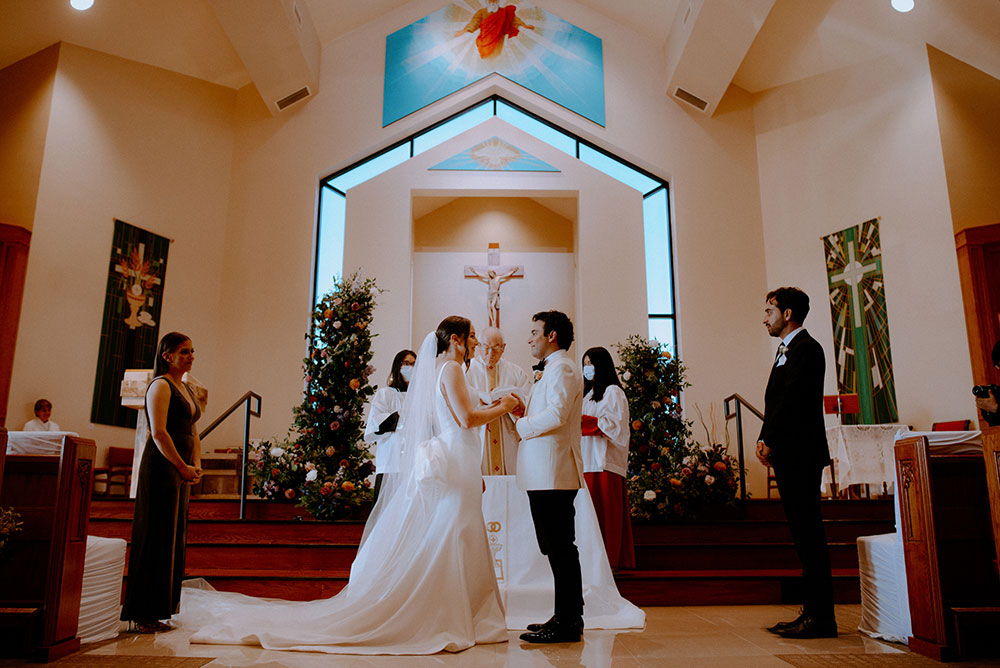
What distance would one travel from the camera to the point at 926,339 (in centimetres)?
788

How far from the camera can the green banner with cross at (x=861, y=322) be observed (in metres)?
8.28

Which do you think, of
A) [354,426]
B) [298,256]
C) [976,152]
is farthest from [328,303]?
[976,152]

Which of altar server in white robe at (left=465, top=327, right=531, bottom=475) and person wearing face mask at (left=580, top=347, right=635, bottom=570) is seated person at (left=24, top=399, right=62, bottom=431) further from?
person wearing face mask at (left=580, top=347, right=635, bottom=570)

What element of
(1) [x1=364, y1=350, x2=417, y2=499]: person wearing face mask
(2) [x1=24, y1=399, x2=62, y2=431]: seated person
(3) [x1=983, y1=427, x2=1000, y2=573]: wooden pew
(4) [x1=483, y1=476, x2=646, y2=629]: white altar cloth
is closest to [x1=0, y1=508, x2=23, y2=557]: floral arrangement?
(4) [x1=483, y1=476, x2=646, y2=629]: white altar cloth

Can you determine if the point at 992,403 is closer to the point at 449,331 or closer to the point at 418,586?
the point at 449,331

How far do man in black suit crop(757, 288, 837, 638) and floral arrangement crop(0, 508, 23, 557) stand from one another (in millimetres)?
3301

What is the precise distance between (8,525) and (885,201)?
8.58m

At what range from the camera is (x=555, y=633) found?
3.54m

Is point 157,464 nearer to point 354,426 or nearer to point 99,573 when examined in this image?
point 99,573

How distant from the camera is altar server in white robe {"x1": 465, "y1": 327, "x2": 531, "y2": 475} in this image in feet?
19.5

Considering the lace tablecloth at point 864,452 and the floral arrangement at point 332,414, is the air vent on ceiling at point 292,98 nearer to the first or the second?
the floral arrangement at point 332,414

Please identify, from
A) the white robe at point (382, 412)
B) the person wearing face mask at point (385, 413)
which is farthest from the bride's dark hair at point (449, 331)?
the white robe at point (382, 412)

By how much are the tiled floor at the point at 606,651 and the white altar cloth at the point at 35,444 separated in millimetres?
893

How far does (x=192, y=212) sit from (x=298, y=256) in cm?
140
